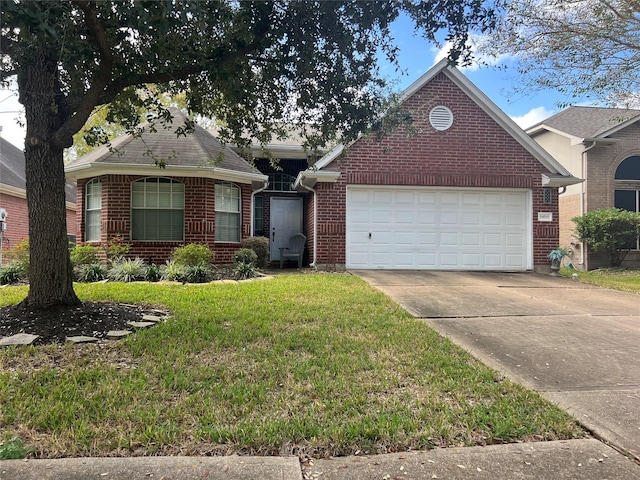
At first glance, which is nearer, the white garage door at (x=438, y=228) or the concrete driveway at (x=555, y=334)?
the concrete driveway at (x=555, y=334)

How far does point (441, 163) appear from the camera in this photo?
435 inches

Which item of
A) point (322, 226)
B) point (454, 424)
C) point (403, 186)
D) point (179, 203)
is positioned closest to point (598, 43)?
point (403, 186)

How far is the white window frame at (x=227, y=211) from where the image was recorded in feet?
35.2

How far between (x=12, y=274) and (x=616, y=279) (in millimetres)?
14544

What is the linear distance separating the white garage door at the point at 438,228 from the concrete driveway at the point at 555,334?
1.80 metres

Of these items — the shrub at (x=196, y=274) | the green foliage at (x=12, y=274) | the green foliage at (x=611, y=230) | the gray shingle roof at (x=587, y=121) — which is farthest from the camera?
the gray shingle roof at (x=587, y=121)

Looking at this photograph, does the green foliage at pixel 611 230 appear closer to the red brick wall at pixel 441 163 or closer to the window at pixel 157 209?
the red brick wall at pixel 441 163

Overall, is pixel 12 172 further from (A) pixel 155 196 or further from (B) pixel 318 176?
(B) pixel 318 176

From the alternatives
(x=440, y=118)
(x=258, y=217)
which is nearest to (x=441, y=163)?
(x=440, y=118)

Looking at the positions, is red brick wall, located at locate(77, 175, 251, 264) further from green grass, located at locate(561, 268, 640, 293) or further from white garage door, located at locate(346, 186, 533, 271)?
green grass, located at locate(561, 268, 640, 293)

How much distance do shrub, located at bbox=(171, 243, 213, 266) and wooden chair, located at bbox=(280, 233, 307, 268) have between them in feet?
12.2

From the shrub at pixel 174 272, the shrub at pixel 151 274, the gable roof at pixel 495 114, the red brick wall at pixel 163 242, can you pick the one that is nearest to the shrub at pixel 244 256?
the red brick wall at pixel 163 242

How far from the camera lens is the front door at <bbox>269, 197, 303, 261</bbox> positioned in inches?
539

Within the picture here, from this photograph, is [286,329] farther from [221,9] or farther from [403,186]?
[403,186]
